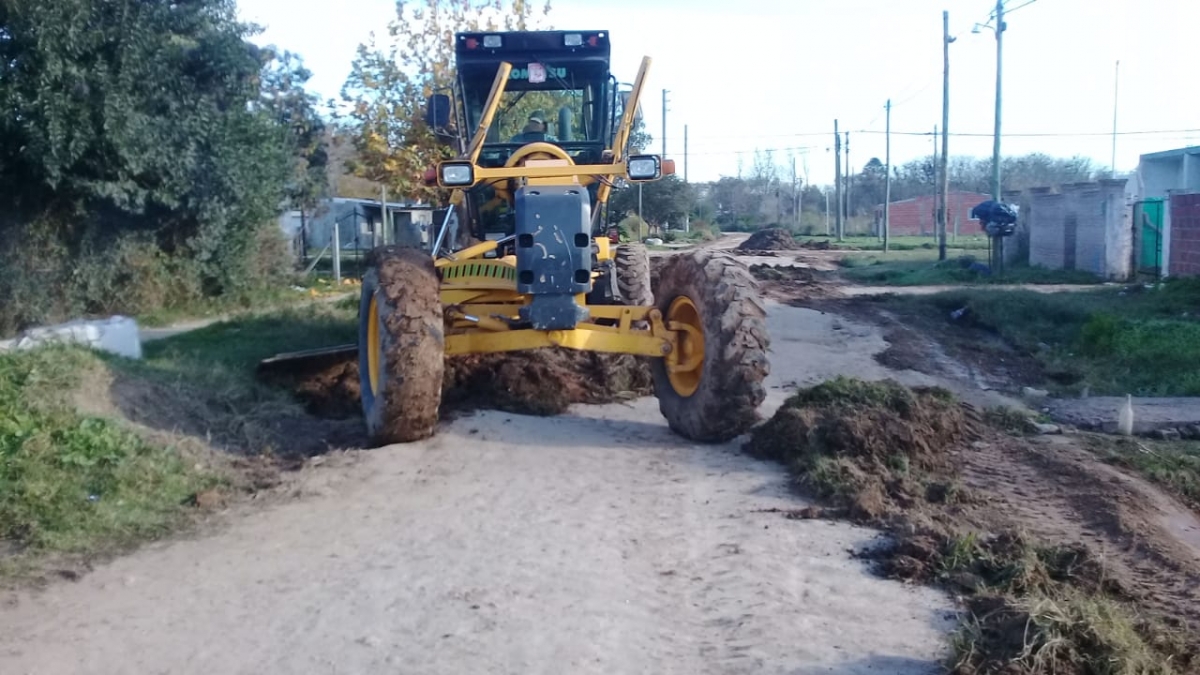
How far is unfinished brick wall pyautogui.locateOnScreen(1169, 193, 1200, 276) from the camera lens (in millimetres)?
22297

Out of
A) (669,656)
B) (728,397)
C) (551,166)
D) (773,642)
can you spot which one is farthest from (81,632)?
(551,166)

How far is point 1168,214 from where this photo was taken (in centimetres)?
2397

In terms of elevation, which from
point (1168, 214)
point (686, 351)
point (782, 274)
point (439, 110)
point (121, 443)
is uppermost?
point (439, 110)

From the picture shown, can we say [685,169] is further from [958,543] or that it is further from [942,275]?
[958,543]

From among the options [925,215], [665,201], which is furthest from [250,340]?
[925,215]

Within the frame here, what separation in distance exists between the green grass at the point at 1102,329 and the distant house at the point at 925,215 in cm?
5245

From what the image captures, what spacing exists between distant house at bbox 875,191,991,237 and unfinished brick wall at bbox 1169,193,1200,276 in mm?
49633

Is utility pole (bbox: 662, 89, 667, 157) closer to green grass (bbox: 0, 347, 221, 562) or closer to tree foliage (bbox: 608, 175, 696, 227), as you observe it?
tree foliage (bbox: 608, 175, 696, 227)

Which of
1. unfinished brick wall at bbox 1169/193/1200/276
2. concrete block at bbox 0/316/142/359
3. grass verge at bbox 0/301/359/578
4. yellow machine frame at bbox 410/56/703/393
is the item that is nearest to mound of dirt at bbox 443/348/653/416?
yellow machine frame at bbox 410/56/703/393

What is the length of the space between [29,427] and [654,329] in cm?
486

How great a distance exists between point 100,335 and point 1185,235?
19538 mm

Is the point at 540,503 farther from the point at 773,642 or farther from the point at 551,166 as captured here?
the point at 551,166

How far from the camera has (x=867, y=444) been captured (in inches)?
328

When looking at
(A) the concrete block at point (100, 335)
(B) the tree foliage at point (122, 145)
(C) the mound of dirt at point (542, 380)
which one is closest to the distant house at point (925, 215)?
(B) the tree foliage at point (122, 145)
